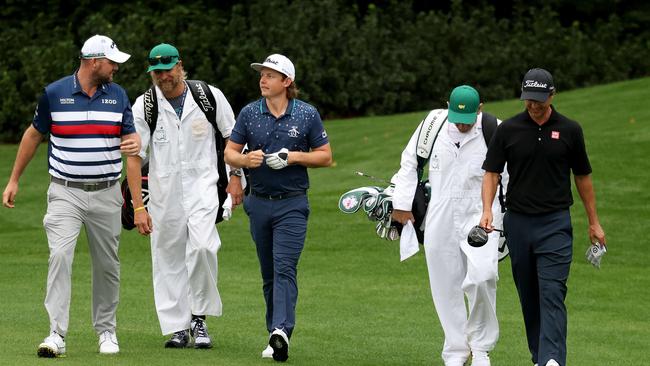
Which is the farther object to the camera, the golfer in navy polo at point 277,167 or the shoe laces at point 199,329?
the shoe laces at point 199,329

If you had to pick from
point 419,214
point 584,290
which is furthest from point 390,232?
point 584,290

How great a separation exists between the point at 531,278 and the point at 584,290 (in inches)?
211

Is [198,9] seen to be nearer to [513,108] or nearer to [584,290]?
[513,108]

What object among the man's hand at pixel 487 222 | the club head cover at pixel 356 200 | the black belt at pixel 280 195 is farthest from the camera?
the club head cover at pixel 356 200

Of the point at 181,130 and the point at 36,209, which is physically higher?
the point at 181,130

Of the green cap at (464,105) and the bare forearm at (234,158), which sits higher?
the green cap at (464,105)

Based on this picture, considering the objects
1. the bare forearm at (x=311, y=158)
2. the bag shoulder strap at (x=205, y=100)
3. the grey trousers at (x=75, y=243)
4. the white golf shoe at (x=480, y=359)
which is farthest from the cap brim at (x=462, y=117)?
the grey trousers at (x=75, y=243)

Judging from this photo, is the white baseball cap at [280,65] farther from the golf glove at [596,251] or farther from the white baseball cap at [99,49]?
the golf glove at [596,251]

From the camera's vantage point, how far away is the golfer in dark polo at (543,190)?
918 cm

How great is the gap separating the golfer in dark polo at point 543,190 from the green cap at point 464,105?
47cm

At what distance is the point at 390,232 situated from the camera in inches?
416

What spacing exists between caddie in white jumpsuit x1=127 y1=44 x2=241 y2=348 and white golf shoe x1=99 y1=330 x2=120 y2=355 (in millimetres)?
581

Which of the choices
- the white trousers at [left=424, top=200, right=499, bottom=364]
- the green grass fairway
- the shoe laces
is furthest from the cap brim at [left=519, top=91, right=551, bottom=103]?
the shoe laces

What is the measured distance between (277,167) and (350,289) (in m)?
4.70
